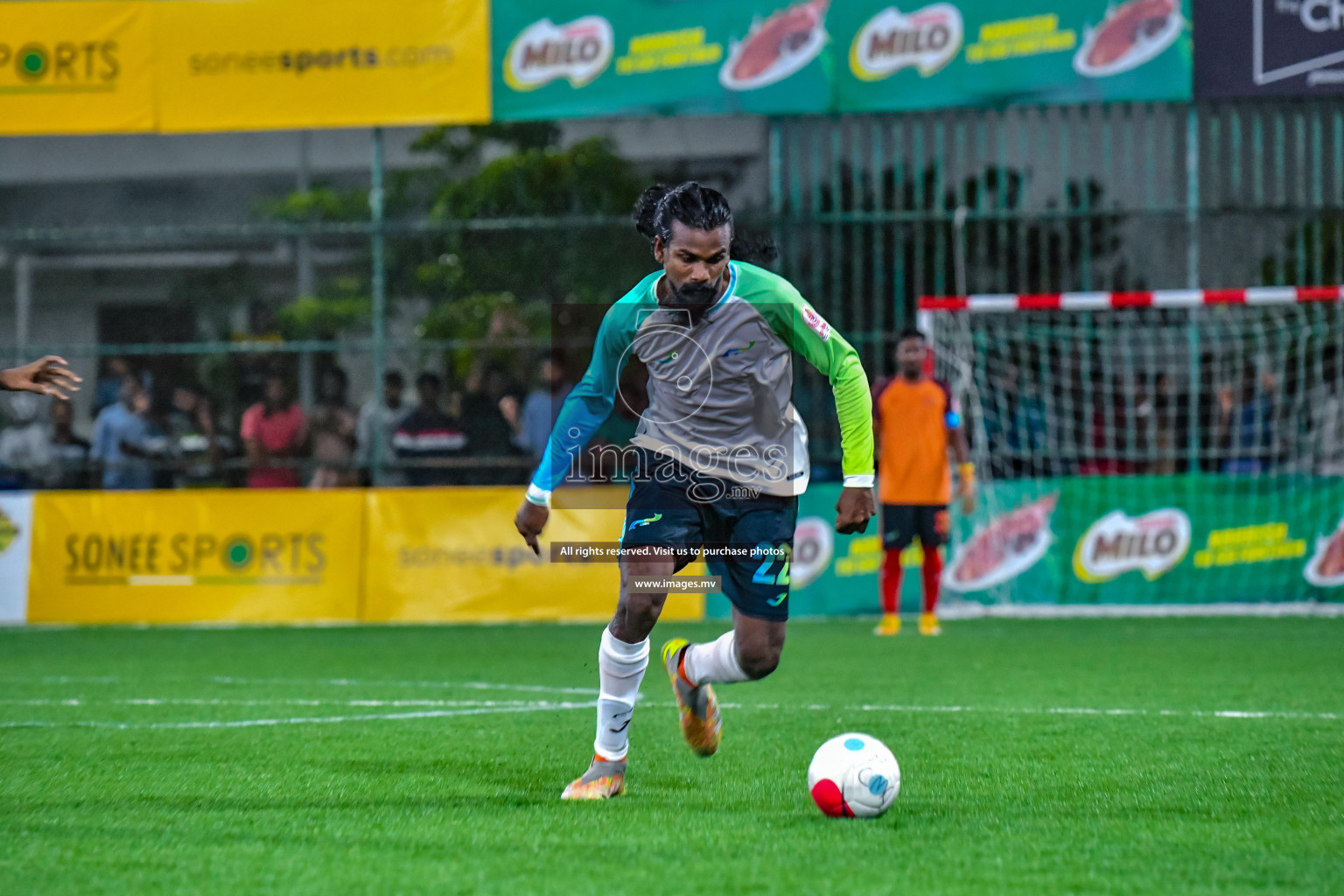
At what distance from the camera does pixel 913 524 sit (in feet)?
39.8

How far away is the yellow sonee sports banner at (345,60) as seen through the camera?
1402cm

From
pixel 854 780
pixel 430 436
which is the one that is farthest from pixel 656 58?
pixel 854 780

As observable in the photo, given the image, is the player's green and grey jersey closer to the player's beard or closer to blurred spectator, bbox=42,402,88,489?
the player's beard

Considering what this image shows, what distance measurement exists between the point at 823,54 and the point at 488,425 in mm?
4214

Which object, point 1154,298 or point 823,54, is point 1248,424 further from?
point 823,54

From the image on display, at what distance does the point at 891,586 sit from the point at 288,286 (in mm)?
7112

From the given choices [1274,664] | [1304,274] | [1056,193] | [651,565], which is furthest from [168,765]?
[1304,274]

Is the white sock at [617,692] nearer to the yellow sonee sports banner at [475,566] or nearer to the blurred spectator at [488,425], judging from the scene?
the yellow sonee sports banner at [475,566]

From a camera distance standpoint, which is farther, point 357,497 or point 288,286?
point 288,286

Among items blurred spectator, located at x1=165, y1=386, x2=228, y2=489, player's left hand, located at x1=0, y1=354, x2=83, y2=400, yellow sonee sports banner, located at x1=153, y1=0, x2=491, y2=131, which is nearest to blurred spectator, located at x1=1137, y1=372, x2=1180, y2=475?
yellow sonee sports banner, located at x1=153, y1=0, x2=491, y2=131

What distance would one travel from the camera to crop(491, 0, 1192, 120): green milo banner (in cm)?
1374

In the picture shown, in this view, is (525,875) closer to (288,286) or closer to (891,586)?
(891,586)

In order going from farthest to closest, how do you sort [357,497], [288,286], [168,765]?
[288,286] < [357,497] < [168,765]

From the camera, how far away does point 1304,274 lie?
1423 cm
